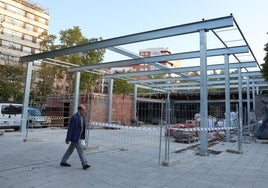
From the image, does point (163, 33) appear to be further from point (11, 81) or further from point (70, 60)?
point (11, 81)

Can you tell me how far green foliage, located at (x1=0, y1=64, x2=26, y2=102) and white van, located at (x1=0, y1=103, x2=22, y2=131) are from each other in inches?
667

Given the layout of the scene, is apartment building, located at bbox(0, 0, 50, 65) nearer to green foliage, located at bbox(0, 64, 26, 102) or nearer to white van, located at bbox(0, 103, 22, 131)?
green foliage, located at bbox(0, 64, 26, 102)

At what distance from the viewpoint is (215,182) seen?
5547mm

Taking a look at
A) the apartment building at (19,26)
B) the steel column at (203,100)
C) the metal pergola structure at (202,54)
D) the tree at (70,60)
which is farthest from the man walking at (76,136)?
the apartment building at (19,26)

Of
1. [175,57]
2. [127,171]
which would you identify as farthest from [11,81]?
[127,171]

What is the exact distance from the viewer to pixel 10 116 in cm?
1595

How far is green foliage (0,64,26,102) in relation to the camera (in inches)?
1238

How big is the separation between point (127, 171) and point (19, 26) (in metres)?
52.3

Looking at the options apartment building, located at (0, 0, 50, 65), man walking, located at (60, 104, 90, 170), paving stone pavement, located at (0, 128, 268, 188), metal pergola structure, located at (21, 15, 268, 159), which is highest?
apartment building, located at (0, 0, 50, 65)

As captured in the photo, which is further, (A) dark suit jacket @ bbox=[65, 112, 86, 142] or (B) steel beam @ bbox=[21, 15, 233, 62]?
(B) steel beam @ bbox=[21, 15, 233, 62]

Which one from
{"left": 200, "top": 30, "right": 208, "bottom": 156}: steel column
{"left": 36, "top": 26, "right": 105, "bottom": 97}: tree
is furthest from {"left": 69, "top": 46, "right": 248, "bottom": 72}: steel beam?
{"left": 36, "top": 26, "right": 105, "bottom": 97}: tree

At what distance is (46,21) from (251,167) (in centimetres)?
5877

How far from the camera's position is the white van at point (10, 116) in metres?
15.6

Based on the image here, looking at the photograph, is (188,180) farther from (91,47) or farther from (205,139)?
(91,47)
